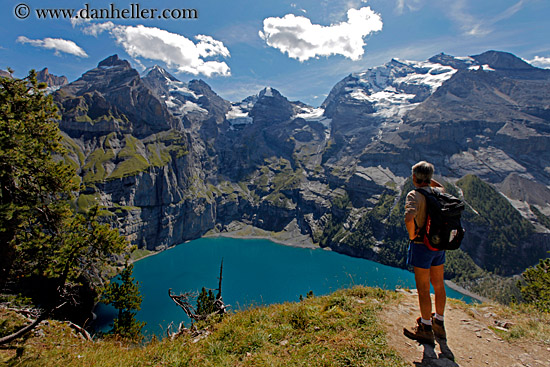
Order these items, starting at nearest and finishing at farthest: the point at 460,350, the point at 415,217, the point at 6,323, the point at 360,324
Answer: the point at 460,350
the point at 415,217
the point at 360,324
the point at 6,323

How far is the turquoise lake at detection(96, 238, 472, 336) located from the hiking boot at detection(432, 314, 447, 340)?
275 feet

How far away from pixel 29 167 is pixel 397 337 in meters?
13.8

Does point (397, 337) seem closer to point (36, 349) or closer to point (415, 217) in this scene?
point (415, 217)

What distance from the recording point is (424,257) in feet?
20.7

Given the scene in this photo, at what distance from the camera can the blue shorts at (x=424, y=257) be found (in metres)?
6.25

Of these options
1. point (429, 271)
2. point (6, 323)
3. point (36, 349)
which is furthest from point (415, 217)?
point (6, 323)

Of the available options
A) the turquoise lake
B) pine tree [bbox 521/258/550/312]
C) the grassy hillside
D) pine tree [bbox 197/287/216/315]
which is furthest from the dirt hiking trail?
the turquoise lake

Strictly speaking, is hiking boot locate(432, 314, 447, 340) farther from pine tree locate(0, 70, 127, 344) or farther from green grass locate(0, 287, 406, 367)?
pine tree locate(0, 70, 127, 344)

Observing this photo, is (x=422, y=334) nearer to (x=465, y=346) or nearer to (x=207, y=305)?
(x=465, y=346)

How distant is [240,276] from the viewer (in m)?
143

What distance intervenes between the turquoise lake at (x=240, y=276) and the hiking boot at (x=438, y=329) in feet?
275

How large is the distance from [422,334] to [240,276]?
14738 cm

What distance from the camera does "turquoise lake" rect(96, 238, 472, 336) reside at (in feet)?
325

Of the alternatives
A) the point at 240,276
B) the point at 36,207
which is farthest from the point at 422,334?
the point at 240,276
